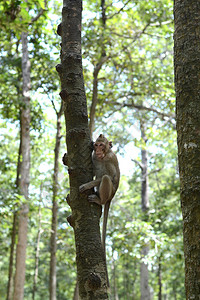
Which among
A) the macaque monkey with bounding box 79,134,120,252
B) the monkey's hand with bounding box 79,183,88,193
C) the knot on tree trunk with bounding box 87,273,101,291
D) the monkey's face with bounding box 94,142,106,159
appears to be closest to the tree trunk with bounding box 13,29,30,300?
the macaque monkey with bounding box 79,134,120,252

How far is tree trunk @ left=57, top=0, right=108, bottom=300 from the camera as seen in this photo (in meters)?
2.23

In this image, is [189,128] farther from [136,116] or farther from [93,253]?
[136,116]

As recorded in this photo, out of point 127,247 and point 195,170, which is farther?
point 127,247

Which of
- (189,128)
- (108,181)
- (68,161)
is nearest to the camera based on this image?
(189,128)

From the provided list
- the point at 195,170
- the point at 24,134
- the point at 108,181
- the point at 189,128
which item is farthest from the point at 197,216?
the point at 24,134

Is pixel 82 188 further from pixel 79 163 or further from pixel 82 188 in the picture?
pixel 79 163

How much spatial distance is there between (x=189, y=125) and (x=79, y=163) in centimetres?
77

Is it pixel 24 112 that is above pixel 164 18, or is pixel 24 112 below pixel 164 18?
below

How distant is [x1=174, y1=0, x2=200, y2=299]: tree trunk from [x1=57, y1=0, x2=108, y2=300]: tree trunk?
0.54m

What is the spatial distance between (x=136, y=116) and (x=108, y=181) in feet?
33.9

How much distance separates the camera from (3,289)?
28.0 metres

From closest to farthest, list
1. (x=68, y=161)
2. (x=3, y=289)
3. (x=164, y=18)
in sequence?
1. (x=68, y=161)
2. (x=164, y=18)
3. (x=3, y=289)

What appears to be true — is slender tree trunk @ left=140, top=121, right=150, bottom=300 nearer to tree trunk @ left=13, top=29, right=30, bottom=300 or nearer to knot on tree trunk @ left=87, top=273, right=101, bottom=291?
tree trunk @ left=13, top=29, right=30, bottom=300

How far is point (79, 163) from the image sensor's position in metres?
2.54
